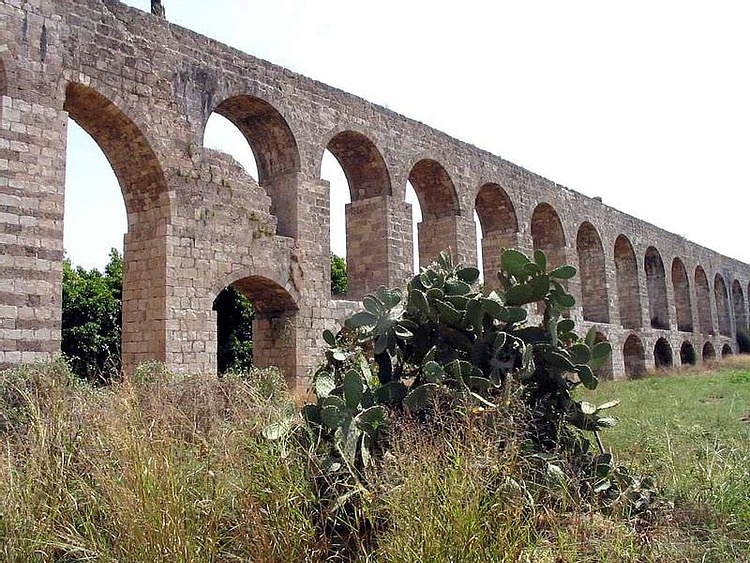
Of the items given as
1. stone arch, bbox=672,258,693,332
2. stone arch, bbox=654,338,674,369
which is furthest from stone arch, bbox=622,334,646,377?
stone arch, bbox=672,258,693,332

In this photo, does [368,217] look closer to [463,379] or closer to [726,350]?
[463,379]

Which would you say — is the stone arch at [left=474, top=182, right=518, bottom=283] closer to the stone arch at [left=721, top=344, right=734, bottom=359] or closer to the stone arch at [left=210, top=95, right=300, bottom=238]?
the stone arch at [left=210, top=95, right=300, bottom=238]

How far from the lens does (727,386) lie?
1524cm

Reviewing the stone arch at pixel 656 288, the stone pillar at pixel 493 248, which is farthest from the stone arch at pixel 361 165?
the stone arch at pixel 656 288

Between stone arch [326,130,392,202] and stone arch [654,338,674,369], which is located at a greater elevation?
stone arch [326,130,392,202]

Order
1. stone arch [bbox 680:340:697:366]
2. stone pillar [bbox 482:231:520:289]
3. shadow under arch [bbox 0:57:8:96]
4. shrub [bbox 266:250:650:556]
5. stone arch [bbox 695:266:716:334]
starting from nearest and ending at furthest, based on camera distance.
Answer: shrub [bbox 266:250:650:556] → shadow under arch [bbox 0:57:8:96] → stone pillar [bbox 482:231:520:289] → stone arch [bbox 680:340:697:366] → stone arch [bbox 695:266:716:334]

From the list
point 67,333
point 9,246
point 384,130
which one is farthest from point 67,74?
point 67,333

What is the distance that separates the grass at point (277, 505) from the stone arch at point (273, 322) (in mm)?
7842

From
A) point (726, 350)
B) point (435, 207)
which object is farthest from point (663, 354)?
point (435, 207)

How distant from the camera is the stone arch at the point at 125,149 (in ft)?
34.8

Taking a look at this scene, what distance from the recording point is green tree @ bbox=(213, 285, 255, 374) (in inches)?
797

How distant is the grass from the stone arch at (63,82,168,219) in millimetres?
6775

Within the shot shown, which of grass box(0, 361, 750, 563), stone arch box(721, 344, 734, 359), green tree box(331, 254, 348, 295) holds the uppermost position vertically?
green tree box(331, 254, 348, 295)

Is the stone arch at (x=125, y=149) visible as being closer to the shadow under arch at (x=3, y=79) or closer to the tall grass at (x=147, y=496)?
the shadow under arch at (x=3, y=79)
